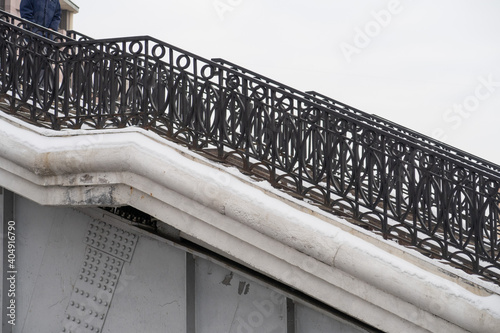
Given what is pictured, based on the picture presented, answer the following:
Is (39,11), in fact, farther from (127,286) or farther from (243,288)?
(243,288)

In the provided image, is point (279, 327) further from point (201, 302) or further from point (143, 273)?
point (143, 273)

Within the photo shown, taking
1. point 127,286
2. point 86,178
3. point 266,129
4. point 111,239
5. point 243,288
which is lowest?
point 127,286

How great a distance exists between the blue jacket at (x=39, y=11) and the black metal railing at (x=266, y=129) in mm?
2096

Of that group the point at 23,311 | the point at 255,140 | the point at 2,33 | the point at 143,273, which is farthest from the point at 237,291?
the point at 2,33

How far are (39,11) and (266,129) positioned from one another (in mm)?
4944

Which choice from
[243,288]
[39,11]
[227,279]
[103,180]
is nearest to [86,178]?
[103,180]

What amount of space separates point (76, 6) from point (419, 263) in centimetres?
2186

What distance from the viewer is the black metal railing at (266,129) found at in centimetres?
598

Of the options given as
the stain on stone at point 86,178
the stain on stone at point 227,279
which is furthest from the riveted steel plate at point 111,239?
the stain on stone at point 86,178

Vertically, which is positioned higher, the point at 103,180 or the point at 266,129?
the point at 266,129

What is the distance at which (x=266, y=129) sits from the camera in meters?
6.38

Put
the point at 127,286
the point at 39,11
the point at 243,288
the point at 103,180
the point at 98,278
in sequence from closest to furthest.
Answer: the point at 103,180 → the point at 243,288 → the point at 127,286 → the point at 98,278 → the point at 39,11

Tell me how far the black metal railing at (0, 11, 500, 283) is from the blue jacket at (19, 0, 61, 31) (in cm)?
210

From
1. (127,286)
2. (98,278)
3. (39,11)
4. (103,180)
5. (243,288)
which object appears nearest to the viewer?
(103,180)
